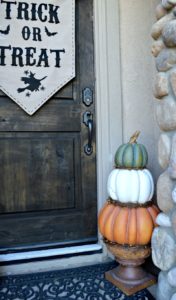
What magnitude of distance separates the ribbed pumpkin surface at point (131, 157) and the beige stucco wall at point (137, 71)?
1.04 ft

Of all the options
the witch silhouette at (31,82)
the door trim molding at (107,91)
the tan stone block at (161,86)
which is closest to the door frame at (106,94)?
the door trim molding at (107,91)

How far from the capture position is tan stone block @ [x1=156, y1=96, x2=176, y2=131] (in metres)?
Answer: 1.24

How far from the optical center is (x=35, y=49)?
5.70 ft

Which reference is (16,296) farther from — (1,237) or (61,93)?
(61,93)

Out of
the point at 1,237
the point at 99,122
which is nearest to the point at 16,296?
the point at 1,237

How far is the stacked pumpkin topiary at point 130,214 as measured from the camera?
4.70 ft

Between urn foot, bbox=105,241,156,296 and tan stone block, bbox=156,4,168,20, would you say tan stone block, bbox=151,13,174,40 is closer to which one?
tan stone block, bbox=156,4,168,20

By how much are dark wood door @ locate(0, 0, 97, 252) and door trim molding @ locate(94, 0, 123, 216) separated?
67 mm

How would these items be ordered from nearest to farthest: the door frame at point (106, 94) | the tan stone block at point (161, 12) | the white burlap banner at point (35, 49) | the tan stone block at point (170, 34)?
the tan stone block at point (170, 34) → the tan stone block at point (161, 12) → the white burlap banner at point (35, 49) → the door frame at point (106, 94)

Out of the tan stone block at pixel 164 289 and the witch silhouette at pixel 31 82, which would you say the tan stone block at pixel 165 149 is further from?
the witch silhouette at pixel 31 82

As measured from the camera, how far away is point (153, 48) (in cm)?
139

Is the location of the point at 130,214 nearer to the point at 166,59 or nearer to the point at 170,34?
the point at 166,59

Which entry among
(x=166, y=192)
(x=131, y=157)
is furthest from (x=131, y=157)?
(x=166, y=192)

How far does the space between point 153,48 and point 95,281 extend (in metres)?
1.35
